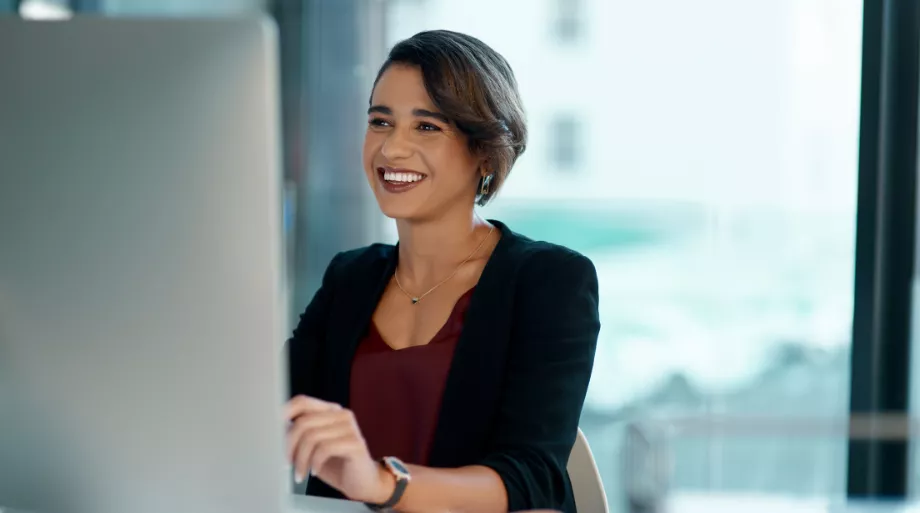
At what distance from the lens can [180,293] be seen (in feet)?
2.02

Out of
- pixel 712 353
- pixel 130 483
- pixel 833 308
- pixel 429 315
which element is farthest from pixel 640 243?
pixel 130 483

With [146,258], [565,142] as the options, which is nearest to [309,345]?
[146,258]

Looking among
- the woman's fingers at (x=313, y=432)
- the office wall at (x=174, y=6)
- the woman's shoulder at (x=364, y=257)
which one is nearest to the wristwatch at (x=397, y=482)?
the woman's fingers at (x=313, y=432)

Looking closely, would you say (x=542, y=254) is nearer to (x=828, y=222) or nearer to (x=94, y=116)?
(x=94, y=116)

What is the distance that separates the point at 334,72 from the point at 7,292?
8.77 feet

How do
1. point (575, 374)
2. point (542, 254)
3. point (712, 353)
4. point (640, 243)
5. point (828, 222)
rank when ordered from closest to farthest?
1. point (575, 374)
2. point (542, 254)
3. point (828, 222)
4. point (712, 353)
5. point (640, 243)

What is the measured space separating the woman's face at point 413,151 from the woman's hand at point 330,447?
0.55m

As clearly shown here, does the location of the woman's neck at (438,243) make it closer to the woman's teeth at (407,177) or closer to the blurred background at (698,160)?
the woman's teeth at (407,177)

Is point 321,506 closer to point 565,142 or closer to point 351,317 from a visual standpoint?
point 351,317

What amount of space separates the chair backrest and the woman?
0.08 feet

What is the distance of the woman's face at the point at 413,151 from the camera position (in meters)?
1.45

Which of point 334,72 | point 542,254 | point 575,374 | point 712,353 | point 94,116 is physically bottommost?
point 712,353

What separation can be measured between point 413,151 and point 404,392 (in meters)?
0.38

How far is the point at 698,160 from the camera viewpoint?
3.58 m
